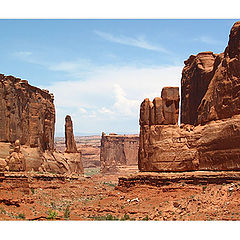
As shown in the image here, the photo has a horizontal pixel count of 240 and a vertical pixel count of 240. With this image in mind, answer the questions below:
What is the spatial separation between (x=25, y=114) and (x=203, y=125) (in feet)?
86.2

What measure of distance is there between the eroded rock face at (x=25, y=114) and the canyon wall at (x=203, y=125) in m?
15.9

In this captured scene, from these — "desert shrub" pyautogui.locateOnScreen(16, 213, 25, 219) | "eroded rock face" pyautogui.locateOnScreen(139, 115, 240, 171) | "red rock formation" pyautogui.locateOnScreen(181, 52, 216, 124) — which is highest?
"red rock formation" pyautogui.locateOnScreen(181, 52, 216, 124)

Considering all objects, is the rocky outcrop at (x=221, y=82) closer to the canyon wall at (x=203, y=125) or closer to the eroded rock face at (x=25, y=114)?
the canyon wall at (x=203, y=125)

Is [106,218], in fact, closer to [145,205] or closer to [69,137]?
[145,205]

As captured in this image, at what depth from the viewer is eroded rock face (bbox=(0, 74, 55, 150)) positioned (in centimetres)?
4803

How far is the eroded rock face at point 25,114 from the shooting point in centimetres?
4803

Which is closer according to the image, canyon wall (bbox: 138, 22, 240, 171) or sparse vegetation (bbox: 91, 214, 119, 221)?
sparse vegetation (bbox: 91, 214, 119, 221)

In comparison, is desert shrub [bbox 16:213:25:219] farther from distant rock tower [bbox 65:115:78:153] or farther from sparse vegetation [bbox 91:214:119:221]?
distant rock tower [bbox 65:115:78:153]

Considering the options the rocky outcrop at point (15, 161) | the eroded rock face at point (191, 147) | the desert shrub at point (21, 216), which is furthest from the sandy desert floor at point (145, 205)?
the rocky outcrop at point (15, 161)

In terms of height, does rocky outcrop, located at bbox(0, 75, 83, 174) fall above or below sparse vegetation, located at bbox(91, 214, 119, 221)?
above

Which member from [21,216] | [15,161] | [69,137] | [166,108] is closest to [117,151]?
[69,137]

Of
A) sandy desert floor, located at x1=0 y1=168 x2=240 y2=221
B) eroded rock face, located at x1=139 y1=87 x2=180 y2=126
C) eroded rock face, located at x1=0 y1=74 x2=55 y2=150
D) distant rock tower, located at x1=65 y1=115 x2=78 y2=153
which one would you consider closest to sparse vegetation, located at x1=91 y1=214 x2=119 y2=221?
sandy desert floor, located at x1=0 y1=168 x2=240 y2=221

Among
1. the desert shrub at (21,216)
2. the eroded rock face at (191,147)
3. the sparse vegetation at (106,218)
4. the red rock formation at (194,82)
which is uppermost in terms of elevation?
the red rock formation at (194,82)

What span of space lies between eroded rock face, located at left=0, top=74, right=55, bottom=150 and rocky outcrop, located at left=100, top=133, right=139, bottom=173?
161 feet
